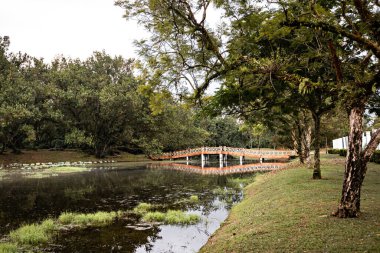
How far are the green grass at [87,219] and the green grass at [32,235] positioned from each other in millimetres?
1187

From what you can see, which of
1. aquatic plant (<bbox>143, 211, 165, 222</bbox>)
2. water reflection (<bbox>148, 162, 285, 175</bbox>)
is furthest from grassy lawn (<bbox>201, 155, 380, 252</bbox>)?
water reflection (<bbox>148, 162, 285, 175</bbox>)

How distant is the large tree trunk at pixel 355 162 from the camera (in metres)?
8.34

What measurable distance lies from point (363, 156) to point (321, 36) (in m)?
3.94

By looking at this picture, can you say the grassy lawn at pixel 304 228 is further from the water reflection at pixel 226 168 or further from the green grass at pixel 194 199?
the water reflection at pixel 226 168

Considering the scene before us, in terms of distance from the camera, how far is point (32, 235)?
36.3 feet

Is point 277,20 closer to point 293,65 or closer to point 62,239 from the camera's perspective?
point 293,65

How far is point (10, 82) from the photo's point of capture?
48750 millimetres

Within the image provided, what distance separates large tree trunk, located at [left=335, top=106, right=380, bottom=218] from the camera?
8344 millimetres

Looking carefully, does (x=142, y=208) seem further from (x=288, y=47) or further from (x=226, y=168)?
(x=226, y=168)

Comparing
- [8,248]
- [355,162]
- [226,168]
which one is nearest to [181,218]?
[8,248]

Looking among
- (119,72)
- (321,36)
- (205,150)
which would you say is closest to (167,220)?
(321,36)

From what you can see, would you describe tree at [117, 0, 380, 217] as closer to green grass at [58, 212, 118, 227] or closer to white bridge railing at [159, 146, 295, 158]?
green grass at [58, 212, 118, 227]

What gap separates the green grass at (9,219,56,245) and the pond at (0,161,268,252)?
0.42 metres

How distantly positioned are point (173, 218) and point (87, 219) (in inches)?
137
